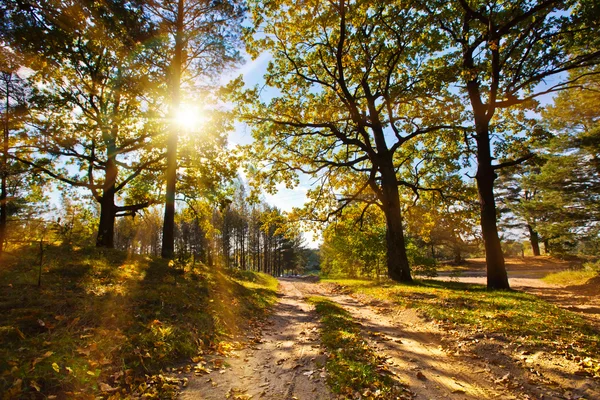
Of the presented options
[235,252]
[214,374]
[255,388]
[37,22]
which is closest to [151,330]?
[214,374]

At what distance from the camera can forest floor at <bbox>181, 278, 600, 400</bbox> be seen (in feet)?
12.2

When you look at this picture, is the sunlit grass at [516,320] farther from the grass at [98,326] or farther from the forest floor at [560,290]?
the grass at [98,326]

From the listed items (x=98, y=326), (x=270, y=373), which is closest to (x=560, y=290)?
(x=270, y=373)

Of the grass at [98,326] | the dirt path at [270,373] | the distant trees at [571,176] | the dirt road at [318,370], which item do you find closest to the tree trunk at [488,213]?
the distant trees at [571,176]

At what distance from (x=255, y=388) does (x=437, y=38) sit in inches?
556

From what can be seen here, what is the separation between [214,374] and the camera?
13.9ft

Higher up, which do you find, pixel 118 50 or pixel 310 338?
pixel 118 50

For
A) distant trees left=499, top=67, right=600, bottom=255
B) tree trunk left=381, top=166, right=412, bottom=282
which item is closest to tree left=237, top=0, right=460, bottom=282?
tree trunk left=381, top=166, right=412, bottom=282

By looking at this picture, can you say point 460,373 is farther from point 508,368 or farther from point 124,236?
point 124,236

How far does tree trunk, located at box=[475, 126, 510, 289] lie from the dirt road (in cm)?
778

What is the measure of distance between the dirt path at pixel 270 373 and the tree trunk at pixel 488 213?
32.6 feet

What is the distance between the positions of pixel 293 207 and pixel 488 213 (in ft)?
34.0

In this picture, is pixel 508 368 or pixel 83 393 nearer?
pixel 83 393

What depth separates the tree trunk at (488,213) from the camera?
12500 millimetres
